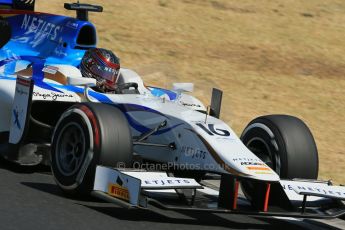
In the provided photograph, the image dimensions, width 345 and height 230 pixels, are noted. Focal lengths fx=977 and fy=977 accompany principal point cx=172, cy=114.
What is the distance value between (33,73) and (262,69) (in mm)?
7728

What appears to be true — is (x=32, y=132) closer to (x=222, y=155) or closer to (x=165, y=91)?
(x=165, y=91)

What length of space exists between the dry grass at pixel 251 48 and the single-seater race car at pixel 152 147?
3.17 meters

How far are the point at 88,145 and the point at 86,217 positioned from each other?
66 cm

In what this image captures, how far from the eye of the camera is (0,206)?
24.7 feet

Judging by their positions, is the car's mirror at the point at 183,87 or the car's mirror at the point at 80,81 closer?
the car's mirror at the point at 80,81

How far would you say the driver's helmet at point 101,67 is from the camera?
9.30 metres

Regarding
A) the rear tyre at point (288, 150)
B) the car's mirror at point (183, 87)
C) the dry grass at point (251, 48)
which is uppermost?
the car's mirror at point (183, 87)

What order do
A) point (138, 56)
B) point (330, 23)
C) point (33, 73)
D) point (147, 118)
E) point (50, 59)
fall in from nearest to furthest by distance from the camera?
point (147, 118) → point (33, 73) → point (50, 59) → point (138, 56) → point (330, 23)

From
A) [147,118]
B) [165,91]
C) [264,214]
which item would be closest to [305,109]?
[165,91]

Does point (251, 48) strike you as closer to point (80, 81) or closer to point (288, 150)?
point (80, 81)

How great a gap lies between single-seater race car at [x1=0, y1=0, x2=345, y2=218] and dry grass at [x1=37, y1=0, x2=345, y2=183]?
3.17 m

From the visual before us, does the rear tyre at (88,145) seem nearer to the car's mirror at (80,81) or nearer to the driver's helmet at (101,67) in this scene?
the car's mirror at (80,81)

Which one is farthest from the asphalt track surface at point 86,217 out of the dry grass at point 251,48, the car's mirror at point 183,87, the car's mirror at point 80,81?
the dry grass at point 251,48

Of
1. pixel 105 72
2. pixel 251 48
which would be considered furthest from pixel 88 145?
pixel 251 48
